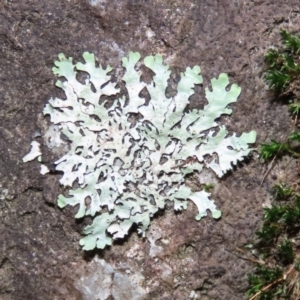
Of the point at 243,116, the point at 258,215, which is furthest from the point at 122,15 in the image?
the point at 258,215

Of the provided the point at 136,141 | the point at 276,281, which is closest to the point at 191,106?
the point at 136,141

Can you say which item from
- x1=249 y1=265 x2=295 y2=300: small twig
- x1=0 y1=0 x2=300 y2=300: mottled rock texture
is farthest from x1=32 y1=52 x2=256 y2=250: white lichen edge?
x1=249 y1=265 x2=295 y2=300: small twig

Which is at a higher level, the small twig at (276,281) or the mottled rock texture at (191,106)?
the mottled rock texture at (191,106)

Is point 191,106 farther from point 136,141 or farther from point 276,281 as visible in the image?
point 276,281

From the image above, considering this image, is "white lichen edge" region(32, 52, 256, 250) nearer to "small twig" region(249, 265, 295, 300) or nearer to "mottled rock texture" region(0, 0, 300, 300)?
"mottled rock texture" region(0, 0, 300, 300)

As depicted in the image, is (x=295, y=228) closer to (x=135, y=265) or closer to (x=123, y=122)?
(x=135, y=265)

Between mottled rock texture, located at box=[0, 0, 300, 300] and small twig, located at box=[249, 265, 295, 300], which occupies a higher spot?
mottled rock texture, located at box=[0, 0, 300, 300]

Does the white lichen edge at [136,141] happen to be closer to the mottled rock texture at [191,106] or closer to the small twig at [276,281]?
the mottled rock texture at [191,106]

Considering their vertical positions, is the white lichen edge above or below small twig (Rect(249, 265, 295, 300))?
above

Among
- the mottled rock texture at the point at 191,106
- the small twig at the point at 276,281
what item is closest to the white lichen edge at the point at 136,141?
the mottled rock texture at the point at 191,106
